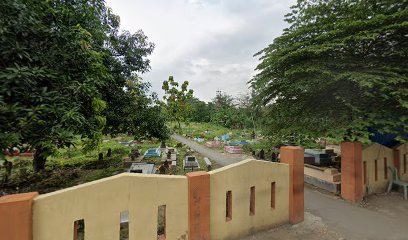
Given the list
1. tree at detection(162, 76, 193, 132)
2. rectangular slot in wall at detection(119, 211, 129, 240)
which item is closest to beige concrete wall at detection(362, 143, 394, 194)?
rectangular slot in wall at detection(119, 211, 129, 240)

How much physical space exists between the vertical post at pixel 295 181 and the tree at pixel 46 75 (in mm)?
5548

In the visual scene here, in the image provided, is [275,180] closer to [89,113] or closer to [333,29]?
[89,113]

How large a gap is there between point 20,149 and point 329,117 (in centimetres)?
978

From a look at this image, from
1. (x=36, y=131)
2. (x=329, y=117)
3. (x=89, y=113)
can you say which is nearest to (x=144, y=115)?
(x=89, y=113)

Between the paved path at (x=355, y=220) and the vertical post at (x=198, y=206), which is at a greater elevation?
the vertical post at (x=198, y=206)

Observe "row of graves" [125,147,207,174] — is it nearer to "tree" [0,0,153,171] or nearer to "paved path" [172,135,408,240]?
"tree" [0,0,153,171]

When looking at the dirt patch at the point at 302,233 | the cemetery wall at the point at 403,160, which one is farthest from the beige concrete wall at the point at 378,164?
the dirt patch at the point at 302,233

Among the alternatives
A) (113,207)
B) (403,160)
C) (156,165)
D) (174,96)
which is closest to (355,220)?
(403,160)

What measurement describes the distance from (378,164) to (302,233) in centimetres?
552

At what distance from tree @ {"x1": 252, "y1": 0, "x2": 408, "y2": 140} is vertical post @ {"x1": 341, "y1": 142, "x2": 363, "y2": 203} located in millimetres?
451

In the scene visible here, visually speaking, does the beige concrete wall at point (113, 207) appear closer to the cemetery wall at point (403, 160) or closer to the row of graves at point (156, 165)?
the row of graves at point (156, 165)

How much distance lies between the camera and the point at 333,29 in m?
8.14

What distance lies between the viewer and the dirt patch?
5142mm

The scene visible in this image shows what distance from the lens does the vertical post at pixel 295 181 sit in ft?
19.1
